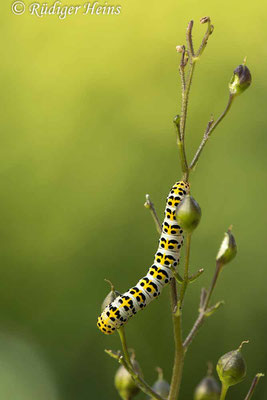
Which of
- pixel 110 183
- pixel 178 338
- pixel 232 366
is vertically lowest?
pixel 232 366

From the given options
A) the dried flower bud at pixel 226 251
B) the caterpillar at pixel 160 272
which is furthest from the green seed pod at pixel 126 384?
the dried flower bud at pixel 226 251

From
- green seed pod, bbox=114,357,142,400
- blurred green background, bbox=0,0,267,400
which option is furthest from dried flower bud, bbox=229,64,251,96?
blurred green background, bbox=0,0,267,400

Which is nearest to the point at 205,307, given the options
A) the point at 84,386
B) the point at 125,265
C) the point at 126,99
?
the point at 125,265

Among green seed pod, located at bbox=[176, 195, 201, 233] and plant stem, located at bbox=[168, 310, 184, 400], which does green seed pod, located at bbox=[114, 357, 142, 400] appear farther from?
green seed pod, located at bbox=[176, 195, 201, 233]

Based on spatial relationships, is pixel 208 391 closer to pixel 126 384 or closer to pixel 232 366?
pixel 126 384

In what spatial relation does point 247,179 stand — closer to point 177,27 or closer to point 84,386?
point 177,27

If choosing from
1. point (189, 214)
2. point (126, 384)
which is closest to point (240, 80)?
point (189, 214)

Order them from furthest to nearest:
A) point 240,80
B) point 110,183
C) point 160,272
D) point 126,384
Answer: point 110,183
point 126,384
point 160,272
point 240,80
